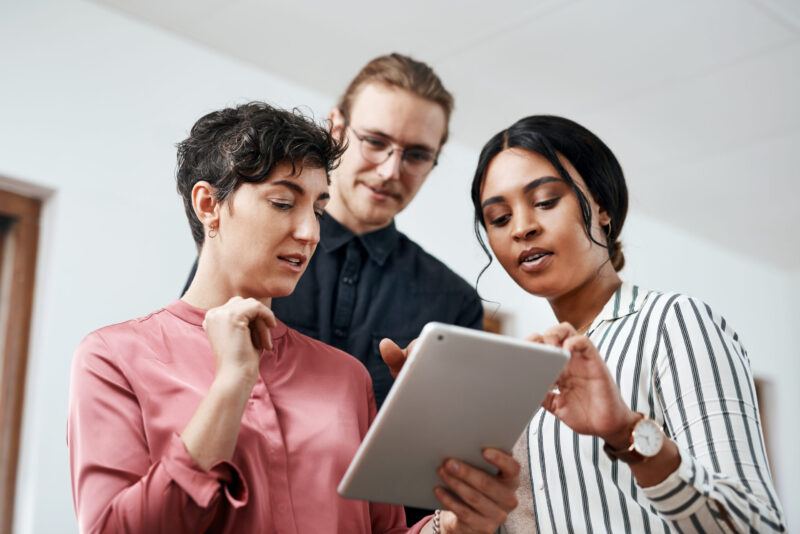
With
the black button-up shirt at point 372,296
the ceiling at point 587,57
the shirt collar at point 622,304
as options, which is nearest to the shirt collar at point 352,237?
the black button-up shirt at point 372,296

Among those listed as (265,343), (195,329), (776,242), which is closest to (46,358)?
(195,329)

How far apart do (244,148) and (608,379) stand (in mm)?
660

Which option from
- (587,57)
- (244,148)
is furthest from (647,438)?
(587,57)

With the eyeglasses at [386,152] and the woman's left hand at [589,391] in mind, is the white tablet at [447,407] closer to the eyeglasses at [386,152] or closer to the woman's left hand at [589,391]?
the woman's left hand at [589,391]

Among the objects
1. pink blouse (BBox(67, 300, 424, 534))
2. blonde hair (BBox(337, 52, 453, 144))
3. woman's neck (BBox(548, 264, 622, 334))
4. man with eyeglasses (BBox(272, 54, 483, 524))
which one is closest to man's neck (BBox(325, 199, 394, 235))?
man with eyeglasses (BBox(272, 54, 483, 524))

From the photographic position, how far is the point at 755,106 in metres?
3.87

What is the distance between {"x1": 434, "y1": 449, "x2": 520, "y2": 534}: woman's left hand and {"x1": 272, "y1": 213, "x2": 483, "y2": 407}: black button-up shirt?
81 cm

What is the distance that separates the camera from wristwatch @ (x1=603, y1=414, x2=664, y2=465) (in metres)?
1.17

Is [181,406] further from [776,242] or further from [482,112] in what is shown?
[776,242]

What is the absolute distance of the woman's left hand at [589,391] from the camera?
118 centimetres

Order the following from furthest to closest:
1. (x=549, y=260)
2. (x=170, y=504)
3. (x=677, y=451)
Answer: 1. (x=549, y=260)
2. (x=677, y=451)
3. (x=170, y=504)

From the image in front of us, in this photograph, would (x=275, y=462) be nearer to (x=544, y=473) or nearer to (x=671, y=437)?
(x=544, y=473)

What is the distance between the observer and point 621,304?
5.04 feet

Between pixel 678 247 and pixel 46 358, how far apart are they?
398cm
